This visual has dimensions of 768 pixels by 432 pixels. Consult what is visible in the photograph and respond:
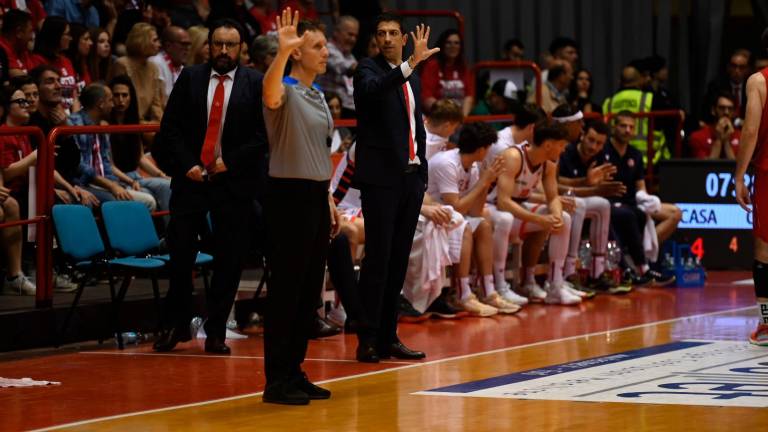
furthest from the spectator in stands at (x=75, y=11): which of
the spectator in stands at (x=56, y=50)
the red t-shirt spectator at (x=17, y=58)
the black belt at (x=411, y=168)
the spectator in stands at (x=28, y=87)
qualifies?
the black belt at (x=411, y=168)

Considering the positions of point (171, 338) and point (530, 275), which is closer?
point (171, 338)

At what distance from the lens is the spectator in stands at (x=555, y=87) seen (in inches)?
610

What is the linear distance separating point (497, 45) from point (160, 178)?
869 cm

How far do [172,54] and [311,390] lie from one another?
6.07 m

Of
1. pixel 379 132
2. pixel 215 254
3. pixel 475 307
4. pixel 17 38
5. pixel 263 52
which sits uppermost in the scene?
pixel 17 38

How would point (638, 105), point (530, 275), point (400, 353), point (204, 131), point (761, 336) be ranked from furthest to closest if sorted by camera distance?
1. point (638, 105)
2. point (530, 275)
3. point (761, 336)
4. point (204, 131)
5. point (400, 353)

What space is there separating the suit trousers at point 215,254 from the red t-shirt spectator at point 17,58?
2.81 metres

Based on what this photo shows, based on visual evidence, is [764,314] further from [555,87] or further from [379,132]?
[555,87]

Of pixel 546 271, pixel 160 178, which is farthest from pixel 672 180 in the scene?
pixel 160 178

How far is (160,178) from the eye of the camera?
36.1 feet

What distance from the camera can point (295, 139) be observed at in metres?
7.07

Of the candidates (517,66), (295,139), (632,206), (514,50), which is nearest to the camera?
(295,139)

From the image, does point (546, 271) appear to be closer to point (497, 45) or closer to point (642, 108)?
point (642, 108)

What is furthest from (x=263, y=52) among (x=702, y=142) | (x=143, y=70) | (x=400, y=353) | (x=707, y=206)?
(x=702, y=142)
